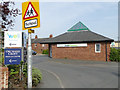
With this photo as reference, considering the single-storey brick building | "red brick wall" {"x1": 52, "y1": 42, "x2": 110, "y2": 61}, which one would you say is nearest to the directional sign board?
the single-storey brick building

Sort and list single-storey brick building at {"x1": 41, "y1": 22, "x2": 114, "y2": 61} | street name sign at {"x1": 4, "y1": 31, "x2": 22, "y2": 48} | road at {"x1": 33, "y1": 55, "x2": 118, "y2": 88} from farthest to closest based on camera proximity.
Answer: single-storey brick building at {"x1": 41, "y1": 22, "x2": 114, "y2": 61} → street name sign at {"x1": 4, "y1": 31, "x2": 22, "y2": 48} → road at {"x1": 33, "y1": 55, "x2": 118, "y2": 88}

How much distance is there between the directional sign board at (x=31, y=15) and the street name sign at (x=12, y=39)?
213 centimetres

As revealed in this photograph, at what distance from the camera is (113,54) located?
57.1ft

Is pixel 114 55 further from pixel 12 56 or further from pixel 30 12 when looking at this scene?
pixel 30 12

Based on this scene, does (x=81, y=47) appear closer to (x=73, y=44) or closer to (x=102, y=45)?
(x=73, y=44)

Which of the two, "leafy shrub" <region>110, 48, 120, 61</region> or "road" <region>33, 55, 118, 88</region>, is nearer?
"road" <region>33, 55, 118, 88</region>

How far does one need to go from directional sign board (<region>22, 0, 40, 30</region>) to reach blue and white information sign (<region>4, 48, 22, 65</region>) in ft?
6.65

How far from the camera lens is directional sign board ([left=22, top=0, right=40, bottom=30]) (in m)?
4.32

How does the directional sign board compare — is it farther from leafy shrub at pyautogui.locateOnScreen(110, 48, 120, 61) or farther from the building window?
leafy shrub at pyautogui.locateOnScreen(110, 48, 120, 61)

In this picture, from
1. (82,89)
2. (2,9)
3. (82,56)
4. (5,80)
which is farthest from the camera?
(82,56)

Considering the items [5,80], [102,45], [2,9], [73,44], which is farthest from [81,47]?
[5,80]

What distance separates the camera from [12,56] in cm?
612

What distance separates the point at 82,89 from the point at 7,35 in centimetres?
462

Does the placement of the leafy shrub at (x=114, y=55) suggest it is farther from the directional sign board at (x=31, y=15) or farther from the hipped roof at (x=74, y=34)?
the directional sign board at (x=31, y=15)
